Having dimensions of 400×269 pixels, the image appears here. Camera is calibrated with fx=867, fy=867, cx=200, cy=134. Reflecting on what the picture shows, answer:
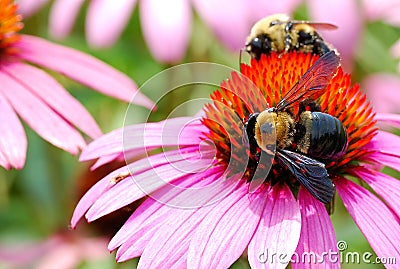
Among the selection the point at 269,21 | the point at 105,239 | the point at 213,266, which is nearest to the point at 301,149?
the point at 213,266

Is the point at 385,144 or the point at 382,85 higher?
the point at 385,144

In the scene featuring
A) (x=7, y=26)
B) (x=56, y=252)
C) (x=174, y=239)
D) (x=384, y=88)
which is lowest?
(x=56, y=252)

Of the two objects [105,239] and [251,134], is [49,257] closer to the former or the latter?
[105,239]

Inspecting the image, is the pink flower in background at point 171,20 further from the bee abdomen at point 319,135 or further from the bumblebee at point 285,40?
the bee abdomen at point 319,135

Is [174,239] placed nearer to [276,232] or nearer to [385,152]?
[276,232]

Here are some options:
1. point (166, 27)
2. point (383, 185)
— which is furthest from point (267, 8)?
point (383, 185)

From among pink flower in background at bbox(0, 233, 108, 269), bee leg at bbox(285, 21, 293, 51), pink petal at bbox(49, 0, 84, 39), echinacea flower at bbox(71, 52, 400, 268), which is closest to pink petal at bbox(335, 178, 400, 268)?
echinacea flower at bbox(71, 52, 400, 268)

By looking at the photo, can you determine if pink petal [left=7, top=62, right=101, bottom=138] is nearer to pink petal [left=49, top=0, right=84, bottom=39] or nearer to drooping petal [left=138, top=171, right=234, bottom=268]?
drooping petal [left=138, top=171, right=234, bottom=268]

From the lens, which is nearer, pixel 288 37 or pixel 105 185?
pixel 105 185
